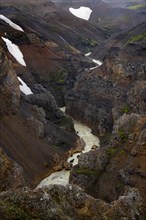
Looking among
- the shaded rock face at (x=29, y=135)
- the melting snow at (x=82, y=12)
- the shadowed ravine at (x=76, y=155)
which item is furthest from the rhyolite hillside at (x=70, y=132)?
the melting snow at (x=82, y=12)

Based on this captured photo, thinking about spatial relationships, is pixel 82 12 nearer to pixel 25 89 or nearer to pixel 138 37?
pixel 138 37

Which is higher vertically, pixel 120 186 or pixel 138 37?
pixel 120 186

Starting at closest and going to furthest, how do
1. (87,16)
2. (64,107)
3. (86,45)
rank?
(64,107)
(86,45)
(87,16)

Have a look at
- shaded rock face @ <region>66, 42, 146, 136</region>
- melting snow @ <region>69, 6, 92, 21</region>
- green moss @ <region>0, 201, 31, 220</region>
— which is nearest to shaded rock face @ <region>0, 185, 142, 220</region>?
green moss @ <region>0, 201, 31, 220</region>

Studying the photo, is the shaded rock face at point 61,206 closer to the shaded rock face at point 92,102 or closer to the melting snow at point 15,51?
the shaded rock face at point 92,102

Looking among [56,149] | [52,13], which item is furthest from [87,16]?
[56,149]

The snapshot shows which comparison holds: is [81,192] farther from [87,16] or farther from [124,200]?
[87,16]

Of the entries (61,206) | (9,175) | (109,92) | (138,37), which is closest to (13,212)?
(61,206)
